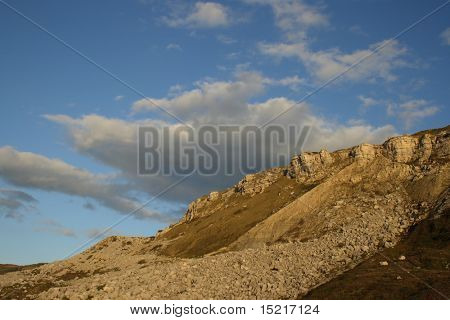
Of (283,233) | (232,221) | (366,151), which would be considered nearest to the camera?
(283,233)

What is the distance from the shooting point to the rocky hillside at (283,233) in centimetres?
5019

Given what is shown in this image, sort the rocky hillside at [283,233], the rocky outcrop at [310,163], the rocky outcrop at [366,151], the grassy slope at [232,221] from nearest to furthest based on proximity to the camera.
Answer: the rocky hillside at [283,233] → the grassy slope at [232,221] → the rocky outcrop at [366,151] → the rocky outcrop at [310,163]

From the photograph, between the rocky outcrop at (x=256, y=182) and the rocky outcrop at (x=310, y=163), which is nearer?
the rocky outcrop at (x=310, y=163)

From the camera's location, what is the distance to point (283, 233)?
77.6 metres

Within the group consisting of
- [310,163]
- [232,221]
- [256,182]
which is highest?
[310,163]

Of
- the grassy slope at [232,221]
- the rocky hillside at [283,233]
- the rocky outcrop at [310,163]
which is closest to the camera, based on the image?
the rocky hillside at [283,233]

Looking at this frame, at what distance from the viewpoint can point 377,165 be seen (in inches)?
3396

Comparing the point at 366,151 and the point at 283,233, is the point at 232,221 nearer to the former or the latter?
the point at 283,233

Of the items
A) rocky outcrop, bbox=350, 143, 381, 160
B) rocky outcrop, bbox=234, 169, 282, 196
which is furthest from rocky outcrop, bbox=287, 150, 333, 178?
rocky outcrop, bbox=350, 143, 381, 160

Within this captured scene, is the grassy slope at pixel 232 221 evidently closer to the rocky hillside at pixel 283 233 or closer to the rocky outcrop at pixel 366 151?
the rocky hillside at pixel 283 233

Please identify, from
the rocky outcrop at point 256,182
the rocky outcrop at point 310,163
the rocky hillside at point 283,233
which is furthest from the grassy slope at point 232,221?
the rocky outcrop at point 310,163

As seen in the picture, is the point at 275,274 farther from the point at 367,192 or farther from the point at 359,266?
the point at 367,192

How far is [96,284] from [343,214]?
40020 millimetres

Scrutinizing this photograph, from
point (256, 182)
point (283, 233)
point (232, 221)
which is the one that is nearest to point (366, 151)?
point (283, 233)
